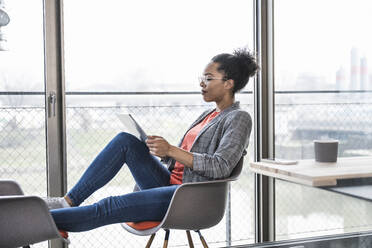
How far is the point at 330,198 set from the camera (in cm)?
200

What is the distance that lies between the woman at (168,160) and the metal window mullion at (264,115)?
528 millimetres

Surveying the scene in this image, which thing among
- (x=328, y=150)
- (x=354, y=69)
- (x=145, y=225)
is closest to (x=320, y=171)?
(x=328, y=150)

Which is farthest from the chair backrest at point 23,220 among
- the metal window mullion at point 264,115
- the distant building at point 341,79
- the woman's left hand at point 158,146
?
the distant building at point 341,79

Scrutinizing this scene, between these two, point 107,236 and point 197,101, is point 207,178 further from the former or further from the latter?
point 107,236

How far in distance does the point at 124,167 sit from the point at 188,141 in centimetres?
86

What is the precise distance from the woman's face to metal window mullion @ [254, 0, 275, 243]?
0.66 metres

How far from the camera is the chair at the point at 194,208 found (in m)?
1.72

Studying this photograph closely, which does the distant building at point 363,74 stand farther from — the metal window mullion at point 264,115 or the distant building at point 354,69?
the metal window mullion at point 264,115

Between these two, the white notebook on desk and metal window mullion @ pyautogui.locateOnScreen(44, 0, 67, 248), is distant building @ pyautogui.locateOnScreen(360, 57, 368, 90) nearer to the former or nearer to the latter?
the white notebook on desk

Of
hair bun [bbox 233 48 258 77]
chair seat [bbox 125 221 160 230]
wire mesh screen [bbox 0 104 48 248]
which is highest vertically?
hair bun [bbox 233 48 258 77]

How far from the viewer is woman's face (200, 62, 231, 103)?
6.89 feet

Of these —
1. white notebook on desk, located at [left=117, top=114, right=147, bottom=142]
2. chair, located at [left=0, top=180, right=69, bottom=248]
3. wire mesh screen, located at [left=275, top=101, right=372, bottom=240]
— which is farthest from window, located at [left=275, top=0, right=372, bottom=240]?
chair, located at [left=0, top=180, right=69, bottom=248]

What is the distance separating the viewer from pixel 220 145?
1.84 m

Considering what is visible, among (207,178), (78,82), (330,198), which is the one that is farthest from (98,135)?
(330,198)
